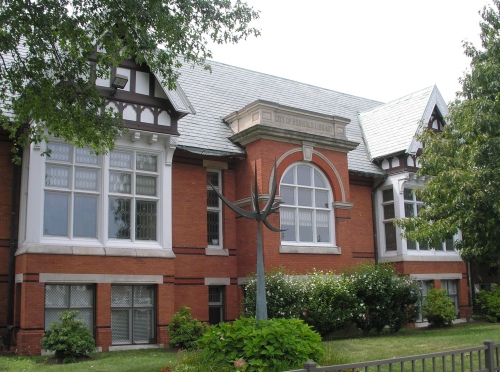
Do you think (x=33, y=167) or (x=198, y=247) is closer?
(x=33, y=167)

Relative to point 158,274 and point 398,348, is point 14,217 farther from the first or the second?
point 398,348

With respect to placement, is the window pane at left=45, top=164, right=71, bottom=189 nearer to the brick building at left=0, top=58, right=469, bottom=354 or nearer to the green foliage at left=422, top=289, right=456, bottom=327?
the brick building at left=0, top=58, right=469, bottom=354

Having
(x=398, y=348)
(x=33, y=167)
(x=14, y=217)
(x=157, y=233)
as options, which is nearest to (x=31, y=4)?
(x=33, y=167)

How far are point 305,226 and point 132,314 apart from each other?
648 centimetres

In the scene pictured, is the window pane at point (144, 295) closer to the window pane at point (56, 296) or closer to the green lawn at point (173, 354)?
the green lawn at point (173, 354)

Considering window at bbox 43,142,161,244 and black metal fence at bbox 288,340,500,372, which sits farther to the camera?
window at bbox 43,142,161,244

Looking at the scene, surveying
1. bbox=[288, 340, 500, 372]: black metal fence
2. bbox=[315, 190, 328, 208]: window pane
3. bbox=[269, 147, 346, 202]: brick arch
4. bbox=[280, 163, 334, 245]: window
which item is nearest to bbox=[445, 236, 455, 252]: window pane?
bbox=[269, 147, 346, 202]: brick arch

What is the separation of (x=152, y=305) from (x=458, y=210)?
872cm

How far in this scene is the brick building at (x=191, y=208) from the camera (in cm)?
1549

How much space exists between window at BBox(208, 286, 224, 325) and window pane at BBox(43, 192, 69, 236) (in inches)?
212

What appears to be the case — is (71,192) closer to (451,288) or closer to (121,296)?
(121,296)

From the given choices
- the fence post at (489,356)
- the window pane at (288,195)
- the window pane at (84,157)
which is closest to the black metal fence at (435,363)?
the fence post at (489,356)

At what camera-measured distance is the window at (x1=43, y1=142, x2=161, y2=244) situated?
15664mm

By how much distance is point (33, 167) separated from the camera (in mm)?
15242
